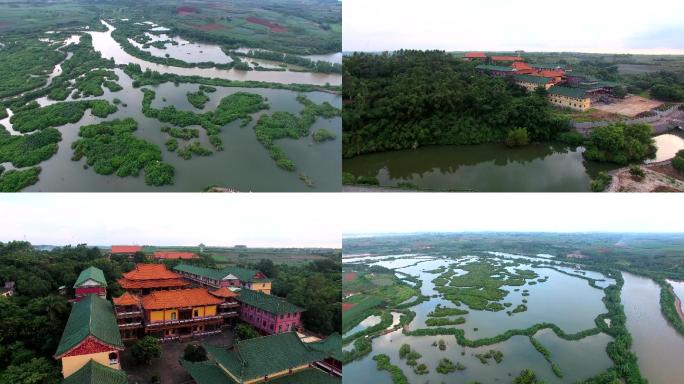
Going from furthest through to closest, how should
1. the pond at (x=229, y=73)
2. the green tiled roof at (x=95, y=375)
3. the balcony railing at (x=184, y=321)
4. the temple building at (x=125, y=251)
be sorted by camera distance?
the temple building at (x=125, y=251) → the pond at (x=229, y=73) → the balcony railing at (x=184, y=321) → the green tiled roof at (x=95, y=375)

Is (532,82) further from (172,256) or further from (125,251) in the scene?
(125,251)

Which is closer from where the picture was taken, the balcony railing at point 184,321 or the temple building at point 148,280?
the balcony railing at point 184,321

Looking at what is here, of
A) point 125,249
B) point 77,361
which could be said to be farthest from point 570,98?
point 125,249

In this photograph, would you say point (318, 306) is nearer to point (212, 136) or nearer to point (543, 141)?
point (212, 136)

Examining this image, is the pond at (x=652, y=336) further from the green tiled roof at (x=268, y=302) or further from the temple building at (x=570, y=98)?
the green tiled roof at (x=268, y=302)

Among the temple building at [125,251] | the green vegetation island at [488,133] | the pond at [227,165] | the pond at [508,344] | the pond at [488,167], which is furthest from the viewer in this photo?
the temple building at [125,251]

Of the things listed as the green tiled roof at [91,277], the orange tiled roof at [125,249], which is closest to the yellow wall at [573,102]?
the green tiled roof at [91,277]

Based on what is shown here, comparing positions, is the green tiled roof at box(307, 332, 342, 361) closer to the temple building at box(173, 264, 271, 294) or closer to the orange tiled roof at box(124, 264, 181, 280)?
the temple building at box(173, 264, 271, 294)

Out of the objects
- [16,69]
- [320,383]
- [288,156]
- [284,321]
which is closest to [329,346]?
[320,383]
